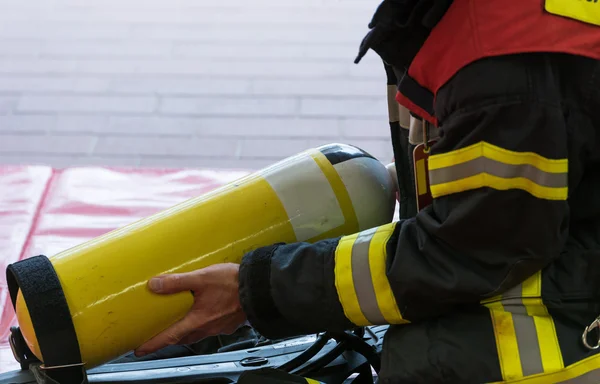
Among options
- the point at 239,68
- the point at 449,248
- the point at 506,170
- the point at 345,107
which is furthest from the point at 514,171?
the point at 239,68

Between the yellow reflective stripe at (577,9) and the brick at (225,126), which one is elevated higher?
the yellow reflective stripe at (577,9)

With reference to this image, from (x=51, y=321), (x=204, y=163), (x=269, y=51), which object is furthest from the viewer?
(x=269, y=51)

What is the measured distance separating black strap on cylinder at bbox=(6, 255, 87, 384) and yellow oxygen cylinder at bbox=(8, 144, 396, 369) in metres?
0.01

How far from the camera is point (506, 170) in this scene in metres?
0.91

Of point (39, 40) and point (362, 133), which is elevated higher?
point (39, 40)

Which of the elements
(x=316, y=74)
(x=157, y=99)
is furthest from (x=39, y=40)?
(x=316, y=74)

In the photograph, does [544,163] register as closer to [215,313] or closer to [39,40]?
[215,313]

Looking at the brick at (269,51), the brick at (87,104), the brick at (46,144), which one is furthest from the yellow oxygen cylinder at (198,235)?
the brick at (269,51)

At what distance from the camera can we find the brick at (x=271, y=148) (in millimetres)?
2701

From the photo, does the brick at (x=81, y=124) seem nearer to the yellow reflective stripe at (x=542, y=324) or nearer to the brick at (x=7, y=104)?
the brick at (x=7, y=104)

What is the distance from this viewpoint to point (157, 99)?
121 inches

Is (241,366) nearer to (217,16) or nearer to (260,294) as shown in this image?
(260,294)

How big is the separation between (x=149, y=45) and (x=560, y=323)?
2872mm

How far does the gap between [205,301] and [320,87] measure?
2.09m
